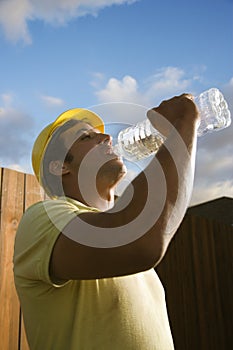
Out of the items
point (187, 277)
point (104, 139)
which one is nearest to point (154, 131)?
point (104, 139)

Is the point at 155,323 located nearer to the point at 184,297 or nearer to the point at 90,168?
the point at 90,168

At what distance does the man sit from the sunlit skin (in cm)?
6

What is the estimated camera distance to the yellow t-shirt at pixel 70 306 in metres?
0.97

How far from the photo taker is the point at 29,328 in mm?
1074

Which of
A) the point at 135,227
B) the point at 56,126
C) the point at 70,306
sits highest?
the point at 56,126

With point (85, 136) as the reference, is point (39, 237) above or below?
below

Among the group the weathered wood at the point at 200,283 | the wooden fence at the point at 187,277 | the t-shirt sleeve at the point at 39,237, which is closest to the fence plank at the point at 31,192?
the wooden fence at the point at 187,277

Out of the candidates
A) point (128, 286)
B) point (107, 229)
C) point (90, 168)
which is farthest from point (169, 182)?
point (90, 168)

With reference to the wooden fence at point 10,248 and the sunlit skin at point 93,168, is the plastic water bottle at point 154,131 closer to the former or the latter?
the sunlit skin at point 93,168

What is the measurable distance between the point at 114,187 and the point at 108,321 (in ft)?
1.63

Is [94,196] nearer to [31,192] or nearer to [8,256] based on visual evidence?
[8,256]

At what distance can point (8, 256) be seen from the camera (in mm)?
2148

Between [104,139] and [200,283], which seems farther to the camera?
[200,283]

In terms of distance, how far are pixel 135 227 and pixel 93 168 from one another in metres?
0.53
